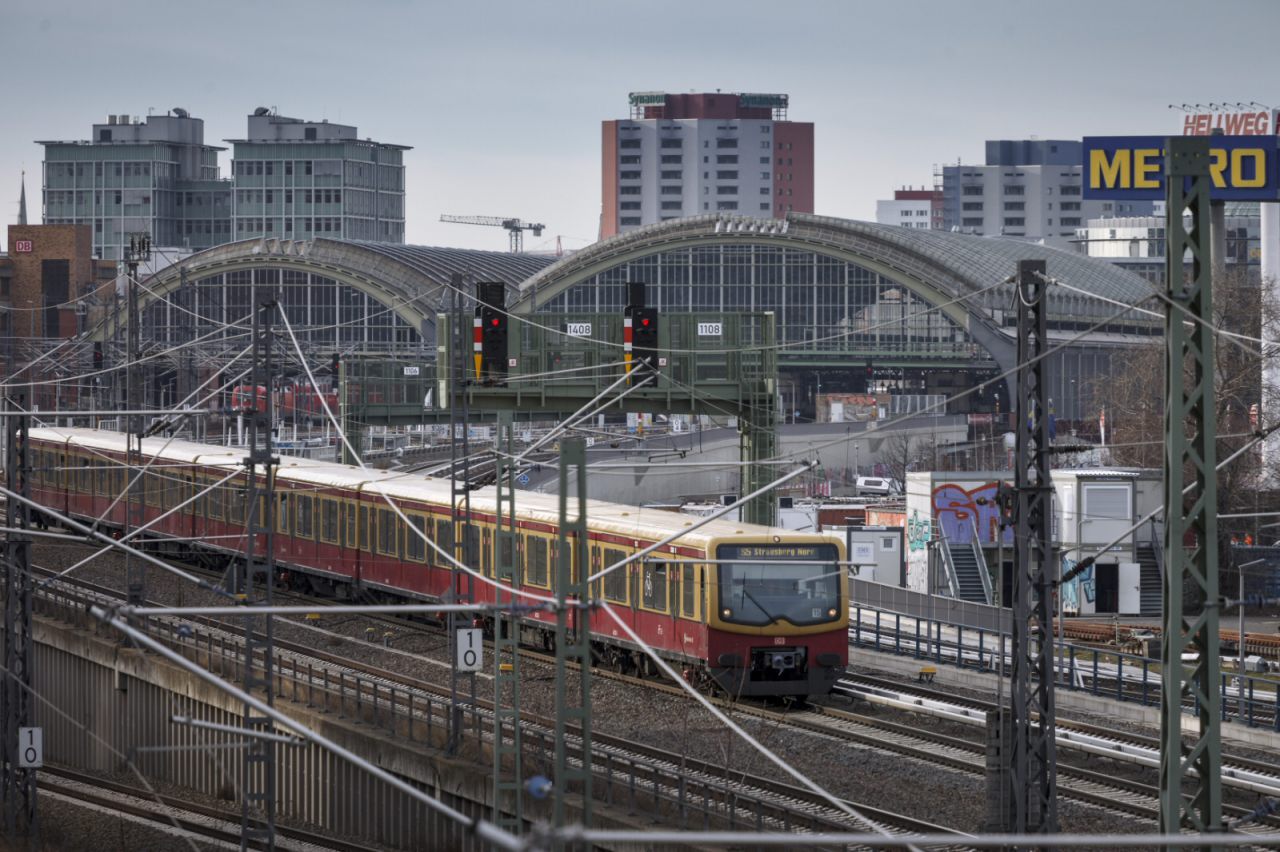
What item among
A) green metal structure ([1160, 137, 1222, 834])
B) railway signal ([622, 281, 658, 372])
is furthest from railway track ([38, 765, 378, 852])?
green metal structure ([1160, 137, 1222, 834])

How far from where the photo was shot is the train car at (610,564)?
30406mm

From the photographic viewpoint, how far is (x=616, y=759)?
25906mm

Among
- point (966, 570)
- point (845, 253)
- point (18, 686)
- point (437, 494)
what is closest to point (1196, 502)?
point (18, 686)

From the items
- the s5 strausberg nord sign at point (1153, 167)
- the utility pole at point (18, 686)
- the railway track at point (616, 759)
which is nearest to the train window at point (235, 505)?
the railway track at point (616, 759)

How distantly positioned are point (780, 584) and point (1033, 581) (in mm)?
10495

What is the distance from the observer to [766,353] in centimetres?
4138

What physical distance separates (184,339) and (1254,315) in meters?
53.8

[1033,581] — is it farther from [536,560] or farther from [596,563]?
[536,560]

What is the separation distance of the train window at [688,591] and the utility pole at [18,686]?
9.70m

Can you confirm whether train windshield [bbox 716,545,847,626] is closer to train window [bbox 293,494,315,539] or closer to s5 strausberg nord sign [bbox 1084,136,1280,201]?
train window [bbox 293,494,315,539]

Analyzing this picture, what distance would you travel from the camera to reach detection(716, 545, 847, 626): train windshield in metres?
30.3

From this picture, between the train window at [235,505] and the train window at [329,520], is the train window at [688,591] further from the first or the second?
the train window at [235,505]

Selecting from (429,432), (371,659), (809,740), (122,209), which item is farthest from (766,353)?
(122,209)

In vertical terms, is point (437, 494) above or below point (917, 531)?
above
